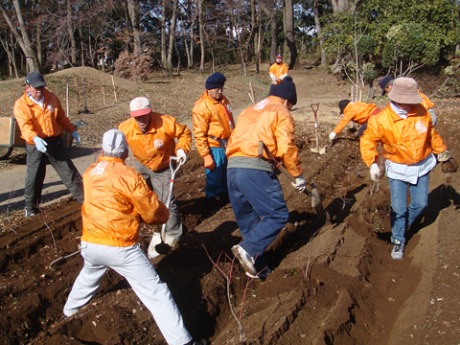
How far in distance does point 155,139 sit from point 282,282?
2035 mm

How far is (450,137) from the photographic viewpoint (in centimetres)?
771

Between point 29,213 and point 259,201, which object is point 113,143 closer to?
point 259,201

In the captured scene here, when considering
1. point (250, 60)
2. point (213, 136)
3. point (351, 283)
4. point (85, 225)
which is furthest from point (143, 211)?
point (250, 60)

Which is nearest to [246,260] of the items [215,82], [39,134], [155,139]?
[155,139]

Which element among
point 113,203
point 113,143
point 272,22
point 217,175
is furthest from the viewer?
point 272,22

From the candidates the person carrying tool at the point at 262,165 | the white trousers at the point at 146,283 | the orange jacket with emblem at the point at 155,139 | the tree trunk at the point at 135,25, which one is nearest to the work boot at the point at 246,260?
the person carrying tool at the point at 262,165

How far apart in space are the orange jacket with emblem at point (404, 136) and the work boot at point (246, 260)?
1579mm

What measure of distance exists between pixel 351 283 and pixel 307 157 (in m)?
4.20

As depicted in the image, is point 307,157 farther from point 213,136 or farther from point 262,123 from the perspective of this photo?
point 262,123

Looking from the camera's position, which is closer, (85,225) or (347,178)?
(85,225)

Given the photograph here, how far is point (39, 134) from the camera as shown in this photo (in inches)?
201

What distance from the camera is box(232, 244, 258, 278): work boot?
384cm

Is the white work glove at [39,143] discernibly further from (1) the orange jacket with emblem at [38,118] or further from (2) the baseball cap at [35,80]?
(2) the baseball cap at [35,80]

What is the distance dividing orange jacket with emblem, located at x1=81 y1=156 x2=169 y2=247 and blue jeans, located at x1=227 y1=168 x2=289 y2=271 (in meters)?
0.96
